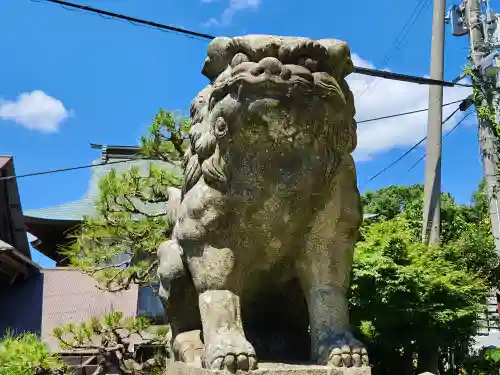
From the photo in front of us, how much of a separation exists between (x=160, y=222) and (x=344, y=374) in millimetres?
3837

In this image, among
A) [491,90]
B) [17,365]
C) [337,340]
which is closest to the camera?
[337,340]

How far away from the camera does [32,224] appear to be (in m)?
9.76

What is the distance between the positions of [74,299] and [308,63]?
8.68 meters

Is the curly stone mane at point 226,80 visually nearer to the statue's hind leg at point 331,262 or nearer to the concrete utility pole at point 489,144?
the statue's hind leg at point 331,262

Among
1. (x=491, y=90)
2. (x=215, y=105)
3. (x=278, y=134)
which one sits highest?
(x=491, y=90)

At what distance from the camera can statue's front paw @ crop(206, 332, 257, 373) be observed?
1639 mm

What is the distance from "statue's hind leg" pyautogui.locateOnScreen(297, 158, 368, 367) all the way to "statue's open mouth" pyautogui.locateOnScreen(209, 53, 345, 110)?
1.14ft

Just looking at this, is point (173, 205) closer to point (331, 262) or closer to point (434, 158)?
point (331, 262)

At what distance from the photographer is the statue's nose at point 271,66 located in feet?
5.35

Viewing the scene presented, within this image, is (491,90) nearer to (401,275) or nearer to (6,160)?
(401,275)

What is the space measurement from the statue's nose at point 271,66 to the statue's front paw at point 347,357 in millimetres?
946

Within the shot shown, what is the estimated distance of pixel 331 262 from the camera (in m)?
1.93

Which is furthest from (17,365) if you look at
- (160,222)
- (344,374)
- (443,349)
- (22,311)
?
(22,311)

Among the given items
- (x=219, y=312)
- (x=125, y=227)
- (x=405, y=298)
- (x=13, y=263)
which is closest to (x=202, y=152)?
(x=219, y=312)
